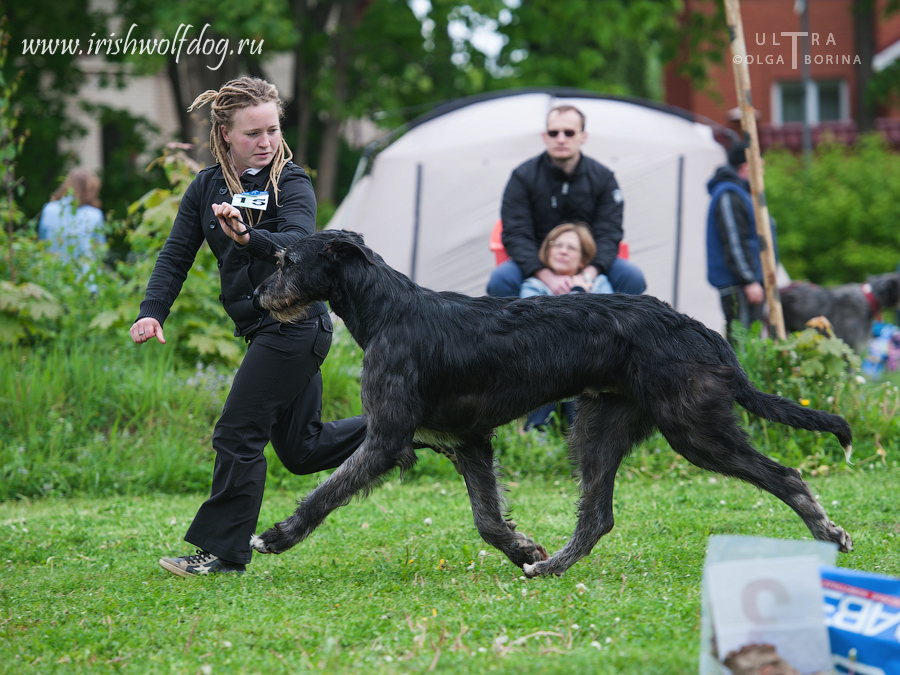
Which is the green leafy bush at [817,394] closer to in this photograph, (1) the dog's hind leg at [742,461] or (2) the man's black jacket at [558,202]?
(2) the man's black jacket at [558,202]

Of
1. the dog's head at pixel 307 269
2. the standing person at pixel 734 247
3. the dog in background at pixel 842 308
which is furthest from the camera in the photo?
the dog in background at pixel 842 308

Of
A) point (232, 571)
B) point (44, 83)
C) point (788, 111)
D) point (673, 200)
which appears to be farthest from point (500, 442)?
point (788, 111)

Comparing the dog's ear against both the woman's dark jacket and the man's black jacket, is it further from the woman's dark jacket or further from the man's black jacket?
the man's black jacket

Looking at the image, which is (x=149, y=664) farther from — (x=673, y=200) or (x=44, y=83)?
(x=44, y=83)

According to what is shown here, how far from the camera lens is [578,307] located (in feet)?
12.2

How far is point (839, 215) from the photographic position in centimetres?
1554

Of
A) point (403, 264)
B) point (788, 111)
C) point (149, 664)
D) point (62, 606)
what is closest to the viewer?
point (149, 664)

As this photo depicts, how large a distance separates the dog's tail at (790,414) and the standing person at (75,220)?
5.59 meters

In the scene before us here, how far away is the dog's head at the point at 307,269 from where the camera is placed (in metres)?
3.67

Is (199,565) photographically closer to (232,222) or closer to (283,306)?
(283,306)

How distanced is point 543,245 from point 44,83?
15878 millimetres

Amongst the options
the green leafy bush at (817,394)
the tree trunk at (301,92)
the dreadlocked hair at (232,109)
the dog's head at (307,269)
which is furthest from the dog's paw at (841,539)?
the tree trunk at (301,92)

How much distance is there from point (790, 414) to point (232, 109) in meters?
2.68

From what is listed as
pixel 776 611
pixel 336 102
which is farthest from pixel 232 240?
pixel 336 102
